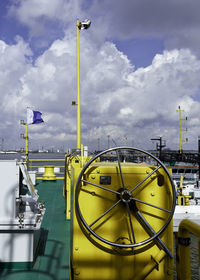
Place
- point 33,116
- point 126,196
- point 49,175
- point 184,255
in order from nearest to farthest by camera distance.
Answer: point 184,255
point 126,196
point 33,116
point 49,175

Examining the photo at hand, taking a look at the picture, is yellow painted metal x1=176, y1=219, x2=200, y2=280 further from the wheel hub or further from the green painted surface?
the green painted surface

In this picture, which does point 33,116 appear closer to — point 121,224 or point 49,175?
point 49,175

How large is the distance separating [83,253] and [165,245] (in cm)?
69

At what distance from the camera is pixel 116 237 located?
2059mm

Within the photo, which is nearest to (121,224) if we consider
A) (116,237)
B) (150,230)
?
(116,237)

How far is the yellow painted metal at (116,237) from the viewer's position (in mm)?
2027

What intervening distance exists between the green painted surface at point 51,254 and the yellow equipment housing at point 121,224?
6.03 feet

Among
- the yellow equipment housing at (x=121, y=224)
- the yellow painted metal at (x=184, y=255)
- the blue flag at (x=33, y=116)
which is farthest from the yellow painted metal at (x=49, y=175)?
the yellow painted metal at (x=184, y=255)

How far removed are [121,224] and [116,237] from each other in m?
0.12

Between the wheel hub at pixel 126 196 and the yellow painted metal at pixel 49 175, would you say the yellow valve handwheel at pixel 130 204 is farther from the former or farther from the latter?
the yellow painted metal at pixel 49 175

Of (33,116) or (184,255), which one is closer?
(184,255)

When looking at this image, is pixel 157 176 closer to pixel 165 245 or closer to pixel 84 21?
pixel 165 245

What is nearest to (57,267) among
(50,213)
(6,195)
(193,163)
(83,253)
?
(6,195)

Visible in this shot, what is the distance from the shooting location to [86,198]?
2.07 metres
